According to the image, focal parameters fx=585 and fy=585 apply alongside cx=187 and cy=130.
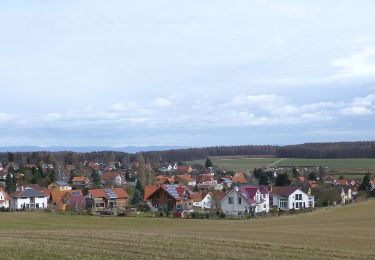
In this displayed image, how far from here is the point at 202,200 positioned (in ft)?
308

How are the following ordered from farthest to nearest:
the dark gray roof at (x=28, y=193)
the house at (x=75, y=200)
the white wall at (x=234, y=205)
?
the dark gray roof at (x=28, y=193)
the house at (x=75, y=200)
the white wall at (x=234, y=205)

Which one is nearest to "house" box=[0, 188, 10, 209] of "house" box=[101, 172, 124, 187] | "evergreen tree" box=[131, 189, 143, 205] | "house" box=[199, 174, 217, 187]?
"evergreen tree" box=[131, 189, 143, 205]

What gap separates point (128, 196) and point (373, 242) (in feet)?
235

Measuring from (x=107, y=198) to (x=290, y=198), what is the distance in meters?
29.1

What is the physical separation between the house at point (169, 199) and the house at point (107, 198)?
792cm

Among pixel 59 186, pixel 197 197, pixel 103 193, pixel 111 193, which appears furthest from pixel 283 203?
pixel 59 186

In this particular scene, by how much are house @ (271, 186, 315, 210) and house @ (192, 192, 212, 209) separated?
34.6 feet

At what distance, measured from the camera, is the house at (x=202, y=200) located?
9126 centimetres

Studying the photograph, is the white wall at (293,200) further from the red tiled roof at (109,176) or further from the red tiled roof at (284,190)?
the red tiled roof at (109,176)

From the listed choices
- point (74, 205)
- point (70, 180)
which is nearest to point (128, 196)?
point (74, 205)

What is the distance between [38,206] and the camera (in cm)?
9481

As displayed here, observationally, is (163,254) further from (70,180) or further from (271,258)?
(70,180)

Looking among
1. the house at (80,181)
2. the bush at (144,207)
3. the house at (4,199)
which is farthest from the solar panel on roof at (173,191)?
the house at (80,181)

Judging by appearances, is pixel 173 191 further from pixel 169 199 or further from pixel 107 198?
pixel 107 198
